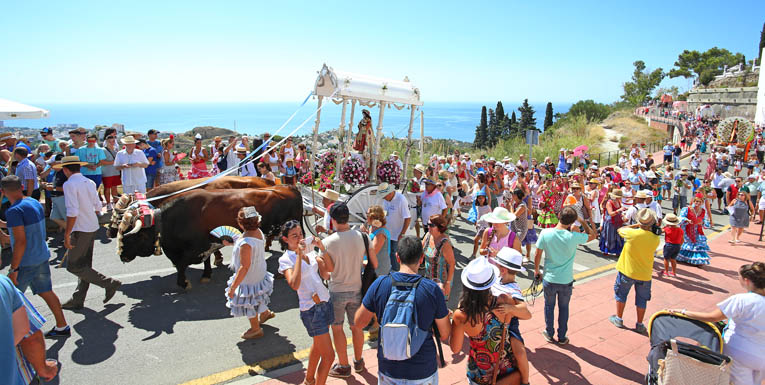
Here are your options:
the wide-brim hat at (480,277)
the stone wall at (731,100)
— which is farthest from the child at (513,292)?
the stone wall at (731,100)

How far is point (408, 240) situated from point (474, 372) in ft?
3.77

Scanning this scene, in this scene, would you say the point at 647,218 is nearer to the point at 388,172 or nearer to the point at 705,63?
the point at 388,172

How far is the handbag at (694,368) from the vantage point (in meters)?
3.36

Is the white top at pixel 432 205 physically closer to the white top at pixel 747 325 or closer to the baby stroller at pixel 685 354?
the baby stroller at pixel 685 354

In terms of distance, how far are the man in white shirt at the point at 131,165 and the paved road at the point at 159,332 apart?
2377 mm

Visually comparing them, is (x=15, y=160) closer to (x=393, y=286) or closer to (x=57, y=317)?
(x=57, y=317)

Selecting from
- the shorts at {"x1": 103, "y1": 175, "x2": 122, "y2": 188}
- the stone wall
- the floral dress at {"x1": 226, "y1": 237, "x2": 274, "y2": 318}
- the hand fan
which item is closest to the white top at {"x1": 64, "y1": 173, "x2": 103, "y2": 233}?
the hand fan

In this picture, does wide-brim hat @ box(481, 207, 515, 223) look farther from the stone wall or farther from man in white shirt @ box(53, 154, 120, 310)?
the stone wall

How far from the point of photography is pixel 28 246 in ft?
16.0

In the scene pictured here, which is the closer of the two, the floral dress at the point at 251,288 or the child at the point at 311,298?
the child at the point at 311,298

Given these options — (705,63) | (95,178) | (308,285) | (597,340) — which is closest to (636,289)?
(597,340)

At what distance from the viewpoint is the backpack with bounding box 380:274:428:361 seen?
296 centimetres

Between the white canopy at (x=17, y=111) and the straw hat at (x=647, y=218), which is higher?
the white canopy at (x=17, y=111)

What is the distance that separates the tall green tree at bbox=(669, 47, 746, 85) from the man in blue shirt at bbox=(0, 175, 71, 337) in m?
75.8
